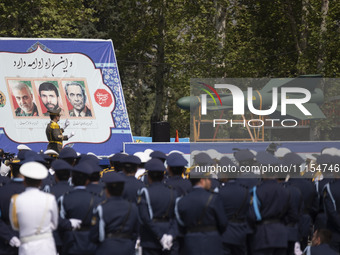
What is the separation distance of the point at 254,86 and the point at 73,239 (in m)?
31.1

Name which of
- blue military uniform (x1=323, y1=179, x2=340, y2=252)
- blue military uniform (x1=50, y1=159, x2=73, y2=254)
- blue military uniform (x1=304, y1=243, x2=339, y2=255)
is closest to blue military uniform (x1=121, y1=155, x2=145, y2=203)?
blue military uniform (x1=50, y1=159, x2=73, y2=254)

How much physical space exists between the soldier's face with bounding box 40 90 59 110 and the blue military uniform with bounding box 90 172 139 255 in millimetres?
14125

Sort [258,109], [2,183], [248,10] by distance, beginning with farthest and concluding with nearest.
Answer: [248,10], [258,109], [2,183]

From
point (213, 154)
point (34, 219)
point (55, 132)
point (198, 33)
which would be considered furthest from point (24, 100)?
point (198, 33)

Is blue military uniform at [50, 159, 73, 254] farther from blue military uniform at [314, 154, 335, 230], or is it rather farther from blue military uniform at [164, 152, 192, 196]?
blue military uniform at [314, 154, 335, 230]

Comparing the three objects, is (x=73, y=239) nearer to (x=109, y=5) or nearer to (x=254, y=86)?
(x=254, y=86)

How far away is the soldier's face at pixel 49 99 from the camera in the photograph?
21.6m

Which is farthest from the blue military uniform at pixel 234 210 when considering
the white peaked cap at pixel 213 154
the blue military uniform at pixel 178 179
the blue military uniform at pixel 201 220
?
the white peaked cap at pixel 213 154

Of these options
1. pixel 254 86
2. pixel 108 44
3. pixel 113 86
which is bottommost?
pixel 254 86

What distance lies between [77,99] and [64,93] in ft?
1.56

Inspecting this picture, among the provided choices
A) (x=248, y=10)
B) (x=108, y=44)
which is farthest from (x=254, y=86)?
(x=108, y=44)

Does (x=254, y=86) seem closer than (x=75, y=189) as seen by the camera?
No

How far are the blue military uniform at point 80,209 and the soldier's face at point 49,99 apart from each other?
13.5 metres

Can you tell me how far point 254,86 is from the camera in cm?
3862
